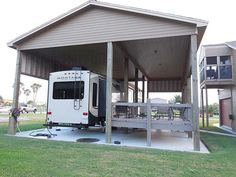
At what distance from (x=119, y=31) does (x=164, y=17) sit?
168cm

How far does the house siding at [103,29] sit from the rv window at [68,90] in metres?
1.61

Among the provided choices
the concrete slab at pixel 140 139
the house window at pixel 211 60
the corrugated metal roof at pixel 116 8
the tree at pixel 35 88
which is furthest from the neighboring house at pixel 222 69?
the tree at pixel 35 88

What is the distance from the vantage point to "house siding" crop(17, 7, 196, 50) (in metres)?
7.04

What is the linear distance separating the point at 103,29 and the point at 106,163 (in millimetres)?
5070

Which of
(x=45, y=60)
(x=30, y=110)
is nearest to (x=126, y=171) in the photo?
(x=45, y=60)

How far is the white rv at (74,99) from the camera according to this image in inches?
314

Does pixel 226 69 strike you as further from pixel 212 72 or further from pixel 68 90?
pixel 68 90

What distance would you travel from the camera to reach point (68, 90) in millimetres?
8297

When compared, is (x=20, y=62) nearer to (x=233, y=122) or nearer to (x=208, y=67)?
(x=208, y=67)

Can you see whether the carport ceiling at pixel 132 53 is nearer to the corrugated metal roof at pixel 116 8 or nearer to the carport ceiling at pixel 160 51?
the carport ceiling at pixel 160 51

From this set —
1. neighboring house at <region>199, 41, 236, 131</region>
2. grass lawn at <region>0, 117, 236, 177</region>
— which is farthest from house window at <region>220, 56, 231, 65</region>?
grass lawn at <region>0, 117, 236, 177</region>

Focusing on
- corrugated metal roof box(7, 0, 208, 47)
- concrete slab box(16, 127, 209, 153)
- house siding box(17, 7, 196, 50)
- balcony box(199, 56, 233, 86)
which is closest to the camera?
corrugated metal roof box(7, 0, 208, 47)

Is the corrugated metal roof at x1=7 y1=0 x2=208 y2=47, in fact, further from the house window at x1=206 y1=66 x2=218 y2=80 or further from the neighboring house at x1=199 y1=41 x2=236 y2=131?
the house window at x1=206 y1=66 x2=218 y2=80

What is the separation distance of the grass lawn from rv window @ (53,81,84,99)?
2.68 metres
